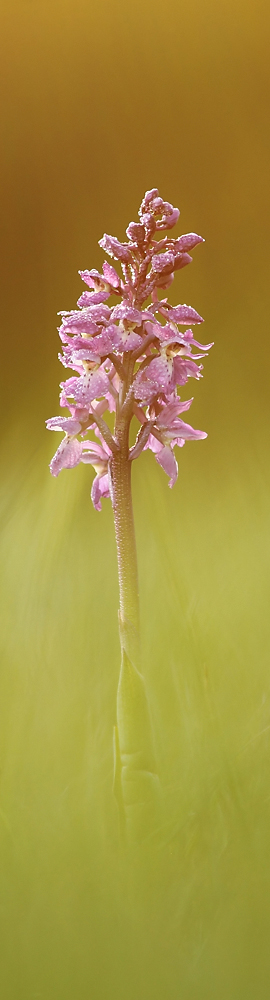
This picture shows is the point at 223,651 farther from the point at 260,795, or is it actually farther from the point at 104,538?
the point at 104,538

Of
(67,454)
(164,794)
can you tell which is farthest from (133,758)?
(67,454)

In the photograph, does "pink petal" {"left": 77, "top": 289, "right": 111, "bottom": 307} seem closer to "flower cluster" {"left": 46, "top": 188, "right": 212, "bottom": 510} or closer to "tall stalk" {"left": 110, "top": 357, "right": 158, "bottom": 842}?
"flower cluster" {"left": 46, "top": 188, "right": 212, "bottom": 510}

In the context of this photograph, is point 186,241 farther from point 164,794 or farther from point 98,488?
point 164,794

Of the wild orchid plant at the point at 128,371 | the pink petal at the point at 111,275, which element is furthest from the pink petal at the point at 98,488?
the pink petal at the point at 111,275

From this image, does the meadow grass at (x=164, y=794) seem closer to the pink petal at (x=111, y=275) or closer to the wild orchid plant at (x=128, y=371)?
the wild orchid plant at (x=128, y=371)

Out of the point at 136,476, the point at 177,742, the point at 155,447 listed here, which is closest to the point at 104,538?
the point at 136,476

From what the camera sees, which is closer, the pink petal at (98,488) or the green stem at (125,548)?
the green stem at (125,548)
